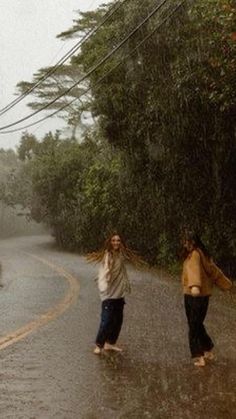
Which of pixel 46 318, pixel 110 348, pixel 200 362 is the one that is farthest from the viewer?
pixel 46 318

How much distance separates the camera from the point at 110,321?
9102mm

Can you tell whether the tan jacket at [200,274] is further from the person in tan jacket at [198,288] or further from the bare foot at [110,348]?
the bare foot at [110,348]

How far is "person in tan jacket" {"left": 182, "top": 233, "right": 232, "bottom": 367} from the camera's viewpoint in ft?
27.2

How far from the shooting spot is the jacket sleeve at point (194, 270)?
827 cm

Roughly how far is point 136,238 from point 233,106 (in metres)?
13.3

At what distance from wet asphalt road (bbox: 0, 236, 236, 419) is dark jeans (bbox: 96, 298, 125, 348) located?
31 cm

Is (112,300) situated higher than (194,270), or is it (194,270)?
A: (194,270)

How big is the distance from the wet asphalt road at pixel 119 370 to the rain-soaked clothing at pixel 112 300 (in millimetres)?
→ 350

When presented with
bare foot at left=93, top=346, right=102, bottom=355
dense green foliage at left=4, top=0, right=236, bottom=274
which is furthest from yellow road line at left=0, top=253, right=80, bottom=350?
dense green foliage at left=4, top=0, right=236, bottom=274

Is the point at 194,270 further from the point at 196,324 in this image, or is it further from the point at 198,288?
the point at 196,324

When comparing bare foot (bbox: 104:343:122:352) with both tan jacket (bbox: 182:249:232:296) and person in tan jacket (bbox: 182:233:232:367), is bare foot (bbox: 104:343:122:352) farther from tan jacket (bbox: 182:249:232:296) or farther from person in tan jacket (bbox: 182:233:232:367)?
tan jacket (bbox: 182:249:232:296)

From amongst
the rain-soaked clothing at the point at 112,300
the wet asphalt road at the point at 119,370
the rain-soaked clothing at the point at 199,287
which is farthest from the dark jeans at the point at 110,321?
the rain-soaked clothing at the point at 199,287

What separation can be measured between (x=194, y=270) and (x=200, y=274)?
0.35 ft

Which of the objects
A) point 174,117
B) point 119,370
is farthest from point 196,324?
point 174,117
